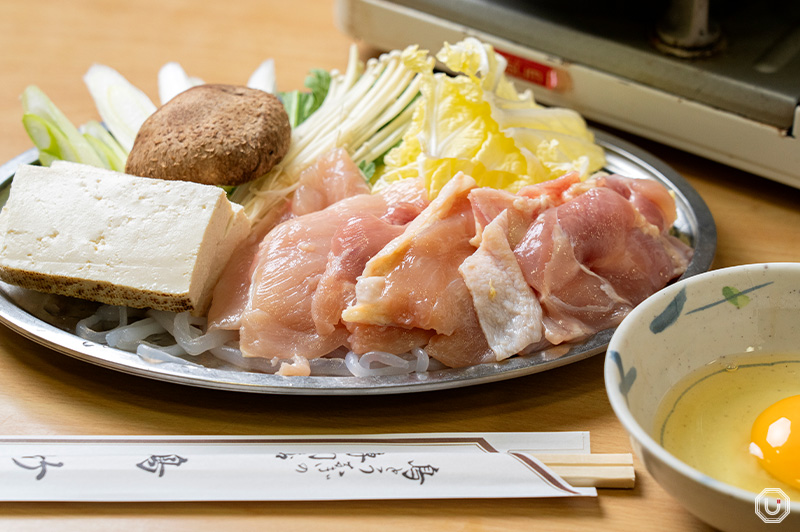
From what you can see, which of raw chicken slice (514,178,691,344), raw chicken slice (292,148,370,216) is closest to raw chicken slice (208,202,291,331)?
raw chicken slice (292,148,370,216)

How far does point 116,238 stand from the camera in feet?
5.56

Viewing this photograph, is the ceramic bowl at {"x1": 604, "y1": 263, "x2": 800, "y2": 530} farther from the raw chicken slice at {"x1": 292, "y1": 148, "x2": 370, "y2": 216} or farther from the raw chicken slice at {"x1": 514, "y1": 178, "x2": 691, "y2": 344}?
the raw chicken slice at {"x1": 292, "y1": 148, "x2": 370, "y2": 216}

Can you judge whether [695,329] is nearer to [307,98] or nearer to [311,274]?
[311,274]

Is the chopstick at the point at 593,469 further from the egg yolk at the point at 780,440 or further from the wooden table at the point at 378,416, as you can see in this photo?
the egg yolk at the point at 780,440

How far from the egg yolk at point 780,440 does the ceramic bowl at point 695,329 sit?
0.16 metres

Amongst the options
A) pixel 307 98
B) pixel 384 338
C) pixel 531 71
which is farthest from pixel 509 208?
pixel 307 98

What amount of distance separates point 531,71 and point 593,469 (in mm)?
1399

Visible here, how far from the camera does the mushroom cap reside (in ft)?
6.32

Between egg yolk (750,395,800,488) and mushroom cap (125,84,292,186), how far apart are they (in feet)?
4.13

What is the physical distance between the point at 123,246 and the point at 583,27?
148 centimetres

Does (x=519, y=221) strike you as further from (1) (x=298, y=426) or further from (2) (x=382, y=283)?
(1) (x=298, y=426)

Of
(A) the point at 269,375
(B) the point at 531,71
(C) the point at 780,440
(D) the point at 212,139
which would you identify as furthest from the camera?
(B) the point at 531,71

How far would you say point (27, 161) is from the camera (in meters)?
2.22

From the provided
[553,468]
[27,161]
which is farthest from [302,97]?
[553,468]
